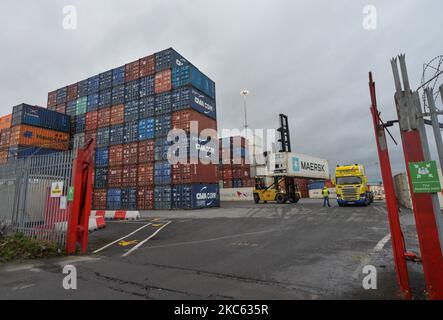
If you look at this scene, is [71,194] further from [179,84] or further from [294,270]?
[179,84]

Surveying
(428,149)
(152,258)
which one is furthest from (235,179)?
(428,149)

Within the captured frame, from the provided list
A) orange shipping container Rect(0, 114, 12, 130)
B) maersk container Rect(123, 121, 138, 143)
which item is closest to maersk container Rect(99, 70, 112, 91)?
maersk container Rect(123, 121, 138, 143)

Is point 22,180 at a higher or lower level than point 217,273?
higher

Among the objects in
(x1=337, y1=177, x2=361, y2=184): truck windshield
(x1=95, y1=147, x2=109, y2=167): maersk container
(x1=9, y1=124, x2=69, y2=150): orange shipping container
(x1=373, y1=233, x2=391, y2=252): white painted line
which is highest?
(x1=9, y1=124, x2=69, y2=150): orange shipping container

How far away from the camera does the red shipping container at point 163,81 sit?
86.1ft

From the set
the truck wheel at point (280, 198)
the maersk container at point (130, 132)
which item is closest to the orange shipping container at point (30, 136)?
the maersk container at point (130, 132)

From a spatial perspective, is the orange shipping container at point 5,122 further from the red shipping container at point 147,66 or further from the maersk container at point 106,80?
the red shipping container at point 147,66

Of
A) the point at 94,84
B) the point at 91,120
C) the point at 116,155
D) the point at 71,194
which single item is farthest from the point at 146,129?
the point at 71,194

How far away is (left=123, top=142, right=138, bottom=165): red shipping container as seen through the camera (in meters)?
26.9

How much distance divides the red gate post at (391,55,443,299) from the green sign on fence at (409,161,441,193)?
0.24 ft

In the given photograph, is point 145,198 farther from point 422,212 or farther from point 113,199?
point 422,212

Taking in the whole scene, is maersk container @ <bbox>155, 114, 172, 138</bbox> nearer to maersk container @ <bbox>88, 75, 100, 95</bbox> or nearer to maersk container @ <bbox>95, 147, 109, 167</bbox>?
maersk container @ <bbox>95, 147, 109, 167</bbox>
